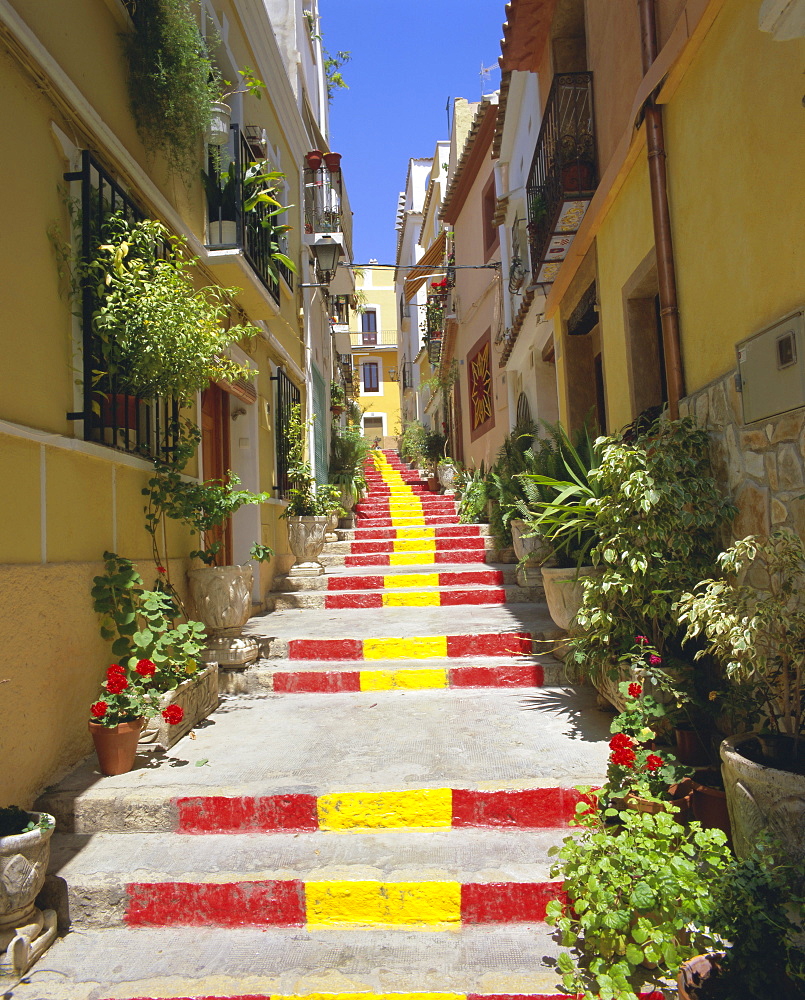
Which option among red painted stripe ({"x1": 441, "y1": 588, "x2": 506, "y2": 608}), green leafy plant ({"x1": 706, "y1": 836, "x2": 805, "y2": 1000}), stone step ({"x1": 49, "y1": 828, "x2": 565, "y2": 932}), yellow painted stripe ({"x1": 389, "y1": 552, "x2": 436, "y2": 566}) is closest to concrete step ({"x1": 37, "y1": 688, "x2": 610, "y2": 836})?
stone step ({"x1": 49, "y1": 828, "x2": 565, "y2": 932})

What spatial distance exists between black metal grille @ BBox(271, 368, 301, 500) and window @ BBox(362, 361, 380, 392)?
2654cm

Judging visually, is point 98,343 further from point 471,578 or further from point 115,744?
point 471,578

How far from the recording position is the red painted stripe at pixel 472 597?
7078mm

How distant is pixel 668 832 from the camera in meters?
2.56

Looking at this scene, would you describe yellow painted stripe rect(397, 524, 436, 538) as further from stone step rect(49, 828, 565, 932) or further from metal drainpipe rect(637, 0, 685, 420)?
stone step rect(49, 828, 565, 932)

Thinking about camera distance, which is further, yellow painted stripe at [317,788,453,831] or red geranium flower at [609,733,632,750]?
→ yellow painted stripe at [317,788,453,831]

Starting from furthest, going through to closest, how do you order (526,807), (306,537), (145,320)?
(306,537) < (145,320) < (526,807)

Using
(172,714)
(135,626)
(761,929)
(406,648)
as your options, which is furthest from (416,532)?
(761,929)

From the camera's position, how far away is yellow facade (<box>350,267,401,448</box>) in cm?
3503

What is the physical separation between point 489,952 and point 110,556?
2.62 metres

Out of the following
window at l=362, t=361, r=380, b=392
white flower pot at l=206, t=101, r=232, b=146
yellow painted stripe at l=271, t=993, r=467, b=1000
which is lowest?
yellow painted stripe at l=271, t=993, r=467, b=1000

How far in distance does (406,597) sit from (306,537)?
66.1 inches

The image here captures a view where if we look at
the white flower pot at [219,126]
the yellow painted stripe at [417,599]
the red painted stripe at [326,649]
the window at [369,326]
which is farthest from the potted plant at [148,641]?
the window at [369,326]

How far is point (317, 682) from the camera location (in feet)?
16.9
